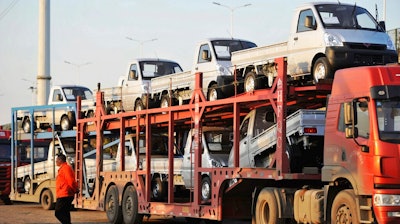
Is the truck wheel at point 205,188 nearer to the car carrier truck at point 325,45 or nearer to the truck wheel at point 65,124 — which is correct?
the car carrier truck at point 325,45

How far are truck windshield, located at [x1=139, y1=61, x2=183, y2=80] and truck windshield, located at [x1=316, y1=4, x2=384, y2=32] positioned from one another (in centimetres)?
1068

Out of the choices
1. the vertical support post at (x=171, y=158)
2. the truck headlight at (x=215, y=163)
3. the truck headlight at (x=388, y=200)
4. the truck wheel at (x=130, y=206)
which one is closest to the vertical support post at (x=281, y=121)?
the truck headlight at (x=388, y=200)

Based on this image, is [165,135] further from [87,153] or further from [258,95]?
[258,95]

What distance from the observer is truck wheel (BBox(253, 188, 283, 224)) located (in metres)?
15.6

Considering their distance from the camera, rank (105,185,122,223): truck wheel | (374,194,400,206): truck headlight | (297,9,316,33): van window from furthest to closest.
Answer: (105,185,122,223): truck wheel < (297,9,316,33): van window < (374,194,400,206): truck headlight

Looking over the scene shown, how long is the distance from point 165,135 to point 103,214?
15.1 ft

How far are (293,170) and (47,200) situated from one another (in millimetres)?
13826

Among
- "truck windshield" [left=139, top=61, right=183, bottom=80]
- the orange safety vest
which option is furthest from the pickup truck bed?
"truck windshield" [left=139, top=61, right=183, bottom=80]

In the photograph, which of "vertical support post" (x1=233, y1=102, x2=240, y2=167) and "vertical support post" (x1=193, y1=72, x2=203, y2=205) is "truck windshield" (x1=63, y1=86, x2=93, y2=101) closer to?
"vertical support post" (x1=193, y1=72, x2=203, y2=205)

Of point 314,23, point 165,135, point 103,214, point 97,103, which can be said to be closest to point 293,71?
point 314,23

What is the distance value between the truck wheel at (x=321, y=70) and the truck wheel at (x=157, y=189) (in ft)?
18.6

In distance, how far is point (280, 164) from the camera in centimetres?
1542

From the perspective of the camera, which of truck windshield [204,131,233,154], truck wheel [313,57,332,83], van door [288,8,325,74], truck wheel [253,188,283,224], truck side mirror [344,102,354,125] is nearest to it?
truck side mirror [344,102,354,125]

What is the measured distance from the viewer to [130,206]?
2142cm
